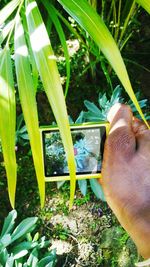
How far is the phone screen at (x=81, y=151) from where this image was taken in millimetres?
1014

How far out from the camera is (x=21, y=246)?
158 centimetres

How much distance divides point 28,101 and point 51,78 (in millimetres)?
55

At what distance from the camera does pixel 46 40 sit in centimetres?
75

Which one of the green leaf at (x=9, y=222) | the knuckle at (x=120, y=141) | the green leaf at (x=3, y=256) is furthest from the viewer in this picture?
the green leaf at (x=9, y=222)

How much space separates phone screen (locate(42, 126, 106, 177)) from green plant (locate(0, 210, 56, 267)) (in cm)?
54

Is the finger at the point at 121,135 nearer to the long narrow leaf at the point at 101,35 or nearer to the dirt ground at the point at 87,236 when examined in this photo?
the long narrow leaf at the point at 101,35

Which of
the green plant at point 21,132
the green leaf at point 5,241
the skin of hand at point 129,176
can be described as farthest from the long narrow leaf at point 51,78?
the green plant at point 21,132

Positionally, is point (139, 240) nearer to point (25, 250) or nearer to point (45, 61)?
point (45, 61)

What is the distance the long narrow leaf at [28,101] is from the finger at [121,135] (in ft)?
0.95

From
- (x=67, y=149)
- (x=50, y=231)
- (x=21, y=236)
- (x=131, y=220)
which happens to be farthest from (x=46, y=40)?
(x=50, y=231)

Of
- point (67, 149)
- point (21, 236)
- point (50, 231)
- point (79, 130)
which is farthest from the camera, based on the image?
point (50, 231)

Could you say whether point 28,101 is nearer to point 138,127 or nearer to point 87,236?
point 138,127

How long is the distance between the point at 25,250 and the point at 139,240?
0.69 meters

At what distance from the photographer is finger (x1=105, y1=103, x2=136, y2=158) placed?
3.16ft
